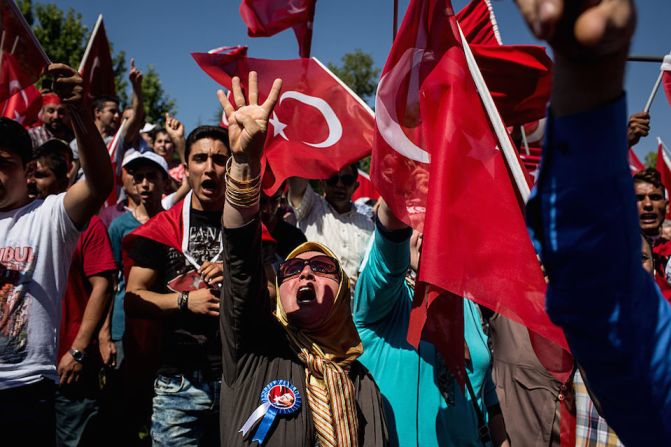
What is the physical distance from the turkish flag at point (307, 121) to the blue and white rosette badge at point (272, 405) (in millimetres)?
1583

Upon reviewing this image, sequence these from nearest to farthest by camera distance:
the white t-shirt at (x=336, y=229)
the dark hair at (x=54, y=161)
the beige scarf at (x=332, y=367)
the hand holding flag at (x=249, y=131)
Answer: the hand holding flag at (x=249, y=131)
the beige scarf at (x=332, y=367)
the dark hair at (x=54, y=161)
the white t-shirt at (x=336, y=229)

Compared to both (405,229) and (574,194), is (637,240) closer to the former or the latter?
(574,194)

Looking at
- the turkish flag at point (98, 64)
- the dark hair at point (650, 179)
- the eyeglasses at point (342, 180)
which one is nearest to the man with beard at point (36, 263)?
the eyeglasses at point (342, 180)

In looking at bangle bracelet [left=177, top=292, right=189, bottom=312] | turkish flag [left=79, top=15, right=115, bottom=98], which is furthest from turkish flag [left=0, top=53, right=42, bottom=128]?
bangle bracelet [left=177, top=292, right=189, bottom=312]

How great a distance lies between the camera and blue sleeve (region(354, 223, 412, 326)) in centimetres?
265

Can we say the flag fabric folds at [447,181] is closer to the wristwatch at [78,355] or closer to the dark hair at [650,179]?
the wristwatch at [78,355]

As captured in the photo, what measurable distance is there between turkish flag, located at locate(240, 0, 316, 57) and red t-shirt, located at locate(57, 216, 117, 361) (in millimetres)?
1692

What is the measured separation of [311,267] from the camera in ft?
9.29

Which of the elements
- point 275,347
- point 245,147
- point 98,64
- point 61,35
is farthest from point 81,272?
point 61,35

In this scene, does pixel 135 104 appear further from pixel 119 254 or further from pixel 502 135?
pixel 502 135

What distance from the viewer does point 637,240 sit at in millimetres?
854

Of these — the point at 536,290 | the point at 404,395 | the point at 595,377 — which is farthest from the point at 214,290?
the point at 595,377

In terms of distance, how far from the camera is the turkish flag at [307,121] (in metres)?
3.87

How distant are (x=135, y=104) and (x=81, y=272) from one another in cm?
200
